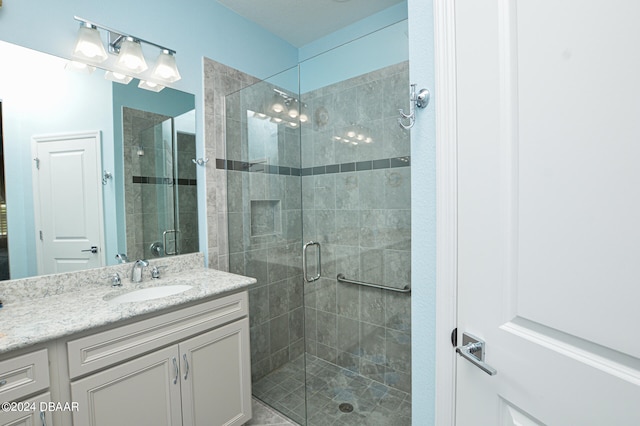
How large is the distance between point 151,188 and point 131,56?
0.79m

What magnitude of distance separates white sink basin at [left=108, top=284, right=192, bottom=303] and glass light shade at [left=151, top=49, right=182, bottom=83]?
1.33m

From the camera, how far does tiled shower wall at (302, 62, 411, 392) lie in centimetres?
200

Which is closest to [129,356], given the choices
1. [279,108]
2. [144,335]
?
[144,335]

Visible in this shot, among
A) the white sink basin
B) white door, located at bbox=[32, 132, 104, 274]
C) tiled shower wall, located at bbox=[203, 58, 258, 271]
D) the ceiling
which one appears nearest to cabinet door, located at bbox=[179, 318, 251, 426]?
the white sink basin

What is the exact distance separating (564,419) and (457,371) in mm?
269

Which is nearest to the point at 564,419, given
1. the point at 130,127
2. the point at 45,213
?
the point at 45,213

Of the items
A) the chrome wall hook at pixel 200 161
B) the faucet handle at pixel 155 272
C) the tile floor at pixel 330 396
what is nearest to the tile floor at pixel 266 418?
the tile floor at pixel 330 396

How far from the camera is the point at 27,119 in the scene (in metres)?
1.37

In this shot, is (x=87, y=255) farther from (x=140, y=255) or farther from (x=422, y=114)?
(x=422, y=114)

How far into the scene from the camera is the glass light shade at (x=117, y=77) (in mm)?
1636

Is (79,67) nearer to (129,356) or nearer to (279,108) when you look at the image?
(279,108)

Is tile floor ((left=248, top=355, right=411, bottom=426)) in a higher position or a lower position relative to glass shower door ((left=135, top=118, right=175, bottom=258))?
lower

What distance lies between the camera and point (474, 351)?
2.50ft

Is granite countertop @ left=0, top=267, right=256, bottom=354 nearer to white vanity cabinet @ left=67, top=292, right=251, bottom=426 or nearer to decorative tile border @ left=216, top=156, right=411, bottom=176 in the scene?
white vanity cabinet @ left=67, top=292, right=251, bottom=426
